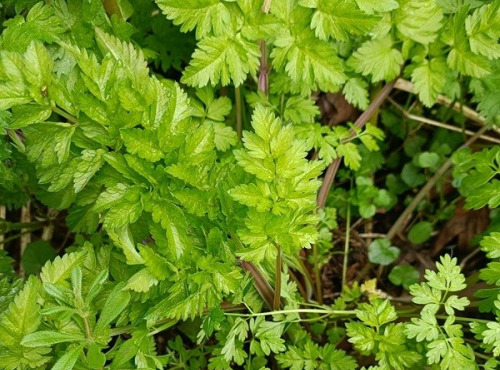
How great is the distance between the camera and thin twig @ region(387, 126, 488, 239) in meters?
2.28

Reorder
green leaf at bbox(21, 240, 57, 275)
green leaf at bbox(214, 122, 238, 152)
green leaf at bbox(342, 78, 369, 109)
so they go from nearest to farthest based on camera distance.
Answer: green leaf at bbox(214, 122, 238, 152), green leaf at bbox(342, 78, 369, 109), green leaf at bbox(21, 240, 57, 275)

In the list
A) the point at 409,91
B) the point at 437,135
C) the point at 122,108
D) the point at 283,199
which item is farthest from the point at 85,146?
the point at 437,135

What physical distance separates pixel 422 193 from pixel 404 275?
35 cm

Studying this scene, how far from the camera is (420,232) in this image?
2.31 m

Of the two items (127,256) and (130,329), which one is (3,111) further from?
(130,329)

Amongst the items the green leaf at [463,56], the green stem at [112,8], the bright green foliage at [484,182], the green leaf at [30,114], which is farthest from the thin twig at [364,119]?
the green leaf at [30,114]

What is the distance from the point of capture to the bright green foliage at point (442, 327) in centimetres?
149

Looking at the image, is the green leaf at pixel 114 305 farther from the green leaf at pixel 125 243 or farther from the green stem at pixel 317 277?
the green stem at pixel 317 277

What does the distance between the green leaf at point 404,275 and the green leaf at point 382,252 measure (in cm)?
5

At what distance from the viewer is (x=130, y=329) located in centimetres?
146

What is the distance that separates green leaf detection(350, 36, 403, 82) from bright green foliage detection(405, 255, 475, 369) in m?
0.67

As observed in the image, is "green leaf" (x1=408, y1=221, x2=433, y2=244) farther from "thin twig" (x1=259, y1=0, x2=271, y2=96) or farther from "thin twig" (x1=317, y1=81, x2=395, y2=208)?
"thin twig" (x1=259, y1=0, x2=271, y2=96)

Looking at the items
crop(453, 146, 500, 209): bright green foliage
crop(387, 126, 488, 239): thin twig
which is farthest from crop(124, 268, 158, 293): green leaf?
crop(387, 126, 488, 239): thin twig

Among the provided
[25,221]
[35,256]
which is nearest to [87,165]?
[35,256]
